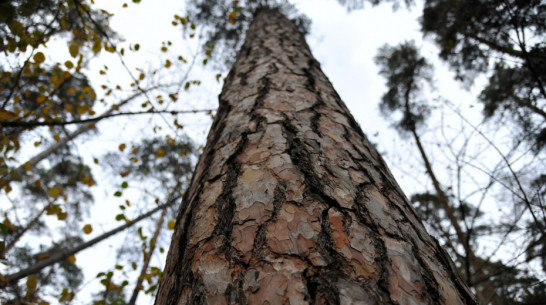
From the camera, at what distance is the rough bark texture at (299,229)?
21.5 inches

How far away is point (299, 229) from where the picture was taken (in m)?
0.65

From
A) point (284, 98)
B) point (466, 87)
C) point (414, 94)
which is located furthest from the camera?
point (414, 94)

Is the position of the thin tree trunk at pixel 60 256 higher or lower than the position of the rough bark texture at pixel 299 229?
higher

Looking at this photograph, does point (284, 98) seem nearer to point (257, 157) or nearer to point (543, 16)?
point (257, 157)

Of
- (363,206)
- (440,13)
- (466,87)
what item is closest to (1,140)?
(363,206)

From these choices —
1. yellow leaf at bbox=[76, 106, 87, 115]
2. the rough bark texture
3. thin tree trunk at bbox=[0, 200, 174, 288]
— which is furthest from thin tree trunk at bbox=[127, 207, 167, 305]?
the rough bark texture

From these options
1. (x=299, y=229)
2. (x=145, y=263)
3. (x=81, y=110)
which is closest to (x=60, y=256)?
(x=81, y=110)

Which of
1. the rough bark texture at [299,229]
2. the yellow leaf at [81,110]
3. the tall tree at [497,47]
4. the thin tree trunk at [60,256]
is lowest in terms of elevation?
the rough bark texture at [299,229]

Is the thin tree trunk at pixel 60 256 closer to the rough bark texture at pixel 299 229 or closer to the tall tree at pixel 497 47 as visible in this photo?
the rough bark texture at pixel 299 229

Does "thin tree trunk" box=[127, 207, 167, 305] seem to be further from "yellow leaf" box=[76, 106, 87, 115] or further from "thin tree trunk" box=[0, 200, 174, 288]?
"yellow leaf" box=[76, 106, 87, 115]

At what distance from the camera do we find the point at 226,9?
704 centimetres

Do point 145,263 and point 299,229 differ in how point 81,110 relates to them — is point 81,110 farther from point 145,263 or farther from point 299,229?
point 299,229

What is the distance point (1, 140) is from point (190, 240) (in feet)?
8.65

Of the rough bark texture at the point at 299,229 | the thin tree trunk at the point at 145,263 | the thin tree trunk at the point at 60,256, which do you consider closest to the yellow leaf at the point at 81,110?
the thin tree trunk at the point at 60,256
